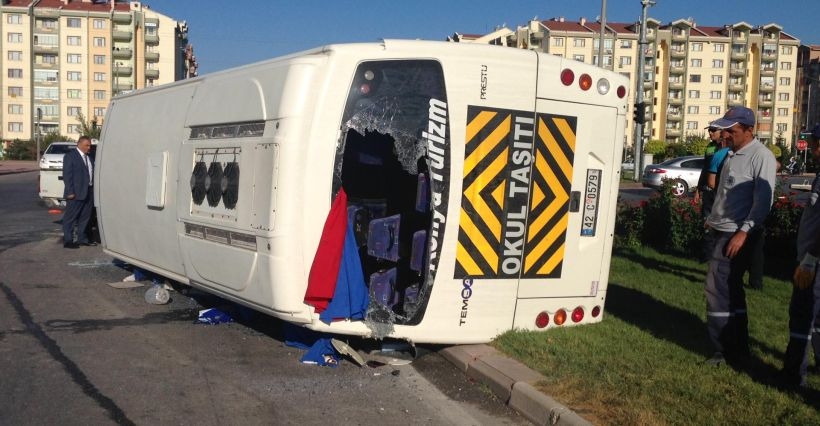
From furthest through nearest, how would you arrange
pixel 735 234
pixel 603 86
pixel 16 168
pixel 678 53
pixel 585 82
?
pixel 678 53, pixel 16 168, pixel 603 86, pixel 585 82, pixel 735 234

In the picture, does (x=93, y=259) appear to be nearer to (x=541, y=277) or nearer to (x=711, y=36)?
(x=541, y=277)

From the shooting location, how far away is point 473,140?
598 centimetres

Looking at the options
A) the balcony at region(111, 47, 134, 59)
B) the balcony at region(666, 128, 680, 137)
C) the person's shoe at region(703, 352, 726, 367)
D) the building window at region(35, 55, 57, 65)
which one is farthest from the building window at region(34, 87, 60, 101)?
the person's shoe at region(703, 352, 726, 367)

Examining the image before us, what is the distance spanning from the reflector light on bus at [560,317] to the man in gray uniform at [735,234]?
1.24 metres

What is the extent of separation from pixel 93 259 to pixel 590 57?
296ft

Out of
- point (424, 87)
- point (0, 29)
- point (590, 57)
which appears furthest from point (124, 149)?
point (0, 29)

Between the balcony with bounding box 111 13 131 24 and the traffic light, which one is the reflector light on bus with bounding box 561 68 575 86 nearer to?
the traffic light

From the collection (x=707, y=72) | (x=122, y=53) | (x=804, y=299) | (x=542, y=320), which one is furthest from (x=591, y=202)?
(x=707, y=72)

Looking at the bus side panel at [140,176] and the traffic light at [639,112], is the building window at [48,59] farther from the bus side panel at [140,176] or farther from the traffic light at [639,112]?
the bus side panel at [140,176]

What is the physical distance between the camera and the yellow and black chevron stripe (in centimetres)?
603

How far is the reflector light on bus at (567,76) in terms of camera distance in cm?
629

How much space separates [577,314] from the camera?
6742 mm

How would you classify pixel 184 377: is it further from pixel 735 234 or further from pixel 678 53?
pixel 678 53

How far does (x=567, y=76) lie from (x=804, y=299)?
238cm
